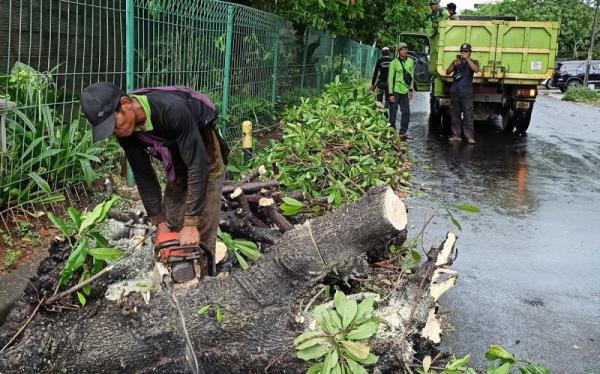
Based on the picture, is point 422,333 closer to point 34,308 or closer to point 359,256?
point 359,256

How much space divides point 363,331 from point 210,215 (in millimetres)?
1398

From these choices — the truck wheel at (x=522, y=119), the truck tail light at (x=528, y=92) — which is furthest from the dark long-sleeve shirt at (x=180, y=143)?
the truck wheel at (x=522, y=119)

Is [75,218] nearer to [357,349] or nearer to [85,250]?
[85,250]

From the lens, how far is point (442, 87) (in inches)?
504

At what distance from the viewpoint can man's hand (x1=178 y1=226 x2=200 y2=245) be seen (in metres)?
3.14

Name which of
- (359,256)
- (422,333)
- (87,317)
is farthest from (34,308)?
(422,333)

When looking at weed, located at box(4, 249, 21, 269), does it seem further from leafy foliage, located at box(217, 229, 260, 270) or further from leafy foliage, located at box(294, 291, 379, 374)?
leafy foliage, located at box(294, 291, 379, 374)

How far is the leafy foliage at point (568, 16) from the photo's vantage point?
47.3 m

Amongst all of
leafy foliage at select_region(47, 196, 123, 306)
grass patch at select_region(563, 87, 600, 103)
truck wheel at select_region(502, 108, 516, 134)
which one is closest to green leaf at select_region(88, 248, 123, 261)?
leafy foliage at select_region(47, 196, 123, 306)

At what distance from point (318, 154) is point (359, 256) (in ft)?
10.4

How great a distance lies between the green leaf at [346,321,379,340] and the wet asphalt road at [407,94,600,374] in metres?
1.26

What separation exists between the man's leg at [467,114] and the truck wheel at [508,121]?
76.7 inches

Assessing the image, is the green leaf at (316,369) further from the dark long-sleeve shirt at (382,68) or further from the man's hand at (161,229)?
the dark long-sleeve shirt at (382,68)

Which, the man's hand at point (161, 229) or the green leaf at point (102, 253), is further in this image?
the man's hand at point (161, 229)
